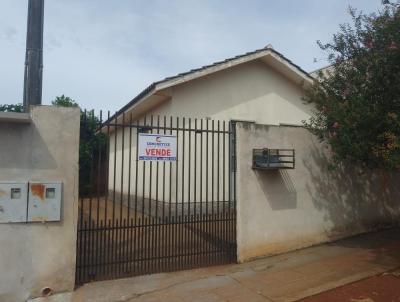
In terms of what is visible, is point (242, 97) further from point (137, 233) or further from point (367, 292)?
point (367, 292)

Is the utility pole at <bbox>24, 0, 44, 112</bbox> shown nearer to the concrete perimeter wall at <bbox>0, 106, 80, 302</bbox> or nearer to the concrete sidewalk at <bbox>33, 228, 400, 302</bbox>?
the concrete perimeter wall at <bbox>0, 106, 80, 302</bbox>

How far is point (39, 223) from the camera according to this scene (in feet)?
14.6

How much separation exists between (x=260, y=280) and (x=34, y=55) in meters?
4.55

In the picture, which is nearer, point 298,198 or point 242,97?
point 298,198

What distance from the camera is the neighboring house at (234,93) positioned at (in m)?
9.06

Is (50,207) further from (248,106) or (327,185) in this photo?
(248,106)

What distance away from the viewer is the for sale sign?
17.0 ft

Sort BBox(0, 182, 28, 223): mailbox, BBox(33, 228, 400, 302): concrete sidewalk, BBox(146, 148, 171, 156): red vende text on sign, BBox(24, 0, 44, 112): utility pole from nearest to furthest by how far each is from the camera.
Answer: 1. BBox(0, 182, 28, 223): mailbox
2. BBox(33, 228, 400, 302): concrete sidewalk
3. BBox(24, 0, 44, 112): utility pole
4. BBox(146, 148, 171, 156): red vende text on sign

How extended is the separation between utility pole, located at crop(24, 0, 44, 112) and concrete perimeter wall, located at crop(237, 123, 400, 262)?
3.17 metres

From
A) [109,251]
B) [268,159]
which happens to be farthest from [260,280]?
[109,251]

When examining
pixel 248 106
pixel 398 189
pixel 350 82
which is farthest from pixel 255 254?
pixel 248 106

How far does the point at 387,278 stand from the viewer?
16.9ft

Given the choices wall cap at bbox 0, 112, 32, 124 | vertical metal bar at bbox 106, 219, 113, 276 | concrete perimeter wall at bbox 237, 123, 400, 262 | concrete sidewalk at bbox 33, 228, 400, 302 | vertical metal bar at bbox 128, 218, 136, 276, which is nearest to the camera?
wall cap at bbox 0, 112, 32, 124

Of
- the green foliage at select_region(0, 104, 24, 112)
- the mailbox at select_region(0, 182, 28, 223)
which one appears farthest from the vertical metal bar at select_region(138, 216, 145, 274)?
the green foliage at select_region(0, 104, 24, 112)
